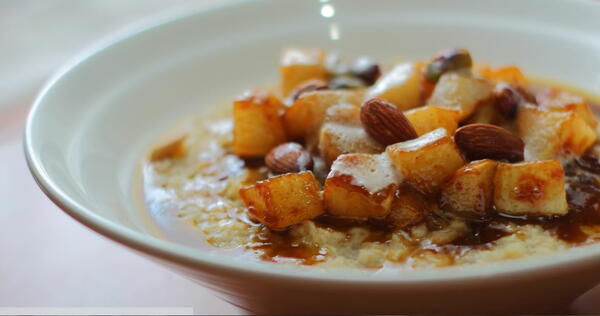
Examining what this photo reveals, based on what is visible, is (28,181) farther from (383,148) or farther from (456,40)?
(456,40)

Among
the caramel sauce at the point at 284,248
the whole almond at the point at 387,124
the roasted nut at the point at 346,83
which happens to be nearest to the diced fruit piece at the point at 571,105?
the whole almond at the point at 387,124

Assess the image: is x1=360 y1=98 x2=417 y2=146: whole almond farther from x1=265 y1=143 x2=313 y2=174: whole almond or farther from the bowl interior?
the bowl interior

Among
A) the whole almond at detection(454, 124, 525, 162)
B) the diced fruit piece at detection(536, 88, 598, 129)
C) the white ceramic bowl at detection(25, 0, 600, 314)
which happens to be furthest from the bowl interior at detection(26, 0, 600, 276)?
the whole almond at detection(454, 124, 525, 162)

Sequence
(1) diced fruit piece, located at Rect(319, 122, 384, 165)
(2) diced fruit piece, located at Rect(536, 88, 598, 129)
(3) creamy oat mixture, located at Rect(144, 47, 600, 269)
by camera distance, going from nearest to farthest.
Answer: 1. (3) creamy oat mixture, located at Rect(144, 47, 600, 269)
2. (1) diced fruit piece, located at Rect(319, 122, 384, 165)
3. (2) diced fruit piece, located at Rect(536, 88, 598, 129)

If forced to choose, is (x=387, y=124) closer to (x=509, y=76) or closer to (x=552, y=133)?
(x=552, y=133)

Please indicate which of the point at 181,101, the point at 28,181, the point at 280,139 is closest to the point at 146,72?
the point at 181,101

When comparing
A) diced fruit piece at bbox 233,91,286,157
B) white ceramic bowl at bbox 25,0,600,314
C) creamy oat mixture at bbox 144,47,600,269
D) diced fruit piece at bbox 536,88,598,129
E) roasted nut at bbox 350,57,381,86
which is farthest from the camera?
roasted nut at bbox 350,57,381,86

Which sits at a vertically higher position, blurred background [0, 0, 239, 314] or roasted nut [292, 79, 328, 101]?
roasted nut [292, 79, 328, 101]

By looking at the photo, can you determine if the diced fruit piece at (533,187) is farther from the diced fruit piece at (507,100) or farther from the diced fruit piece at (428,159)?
the diced fruit piece at (507,100)
